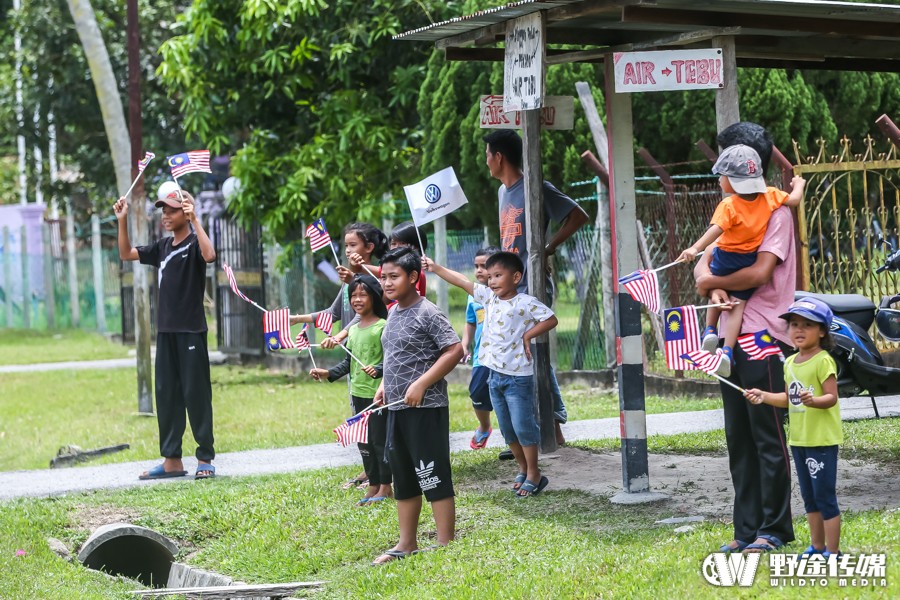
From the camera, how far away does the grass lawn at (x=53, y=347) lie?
74.7ft

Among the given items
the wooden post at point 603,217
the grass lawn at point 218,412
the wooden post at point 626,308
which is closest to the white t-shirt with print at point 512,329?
the wooden post at point 626,308

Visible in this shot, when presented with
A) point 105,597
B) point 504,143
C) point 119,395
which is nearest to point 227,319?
point 119,395

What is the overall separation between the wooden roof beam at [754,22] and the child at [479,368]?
6.32 feet

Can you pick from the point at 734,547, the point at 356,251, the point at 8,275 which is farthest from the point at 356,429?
the point at 8,275

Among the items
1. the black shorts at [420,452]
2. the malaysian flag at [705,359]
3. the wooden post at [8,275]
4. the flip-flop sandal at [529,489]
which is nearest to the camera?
the malaysian flag at [705,359]

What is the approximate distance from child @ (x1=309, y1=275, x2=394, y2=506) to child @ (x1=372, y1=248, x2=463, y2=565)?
0.54 m

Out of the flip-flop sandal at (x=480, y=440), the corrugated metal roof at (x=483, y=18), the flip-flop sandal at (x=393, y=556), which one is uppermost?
the corrugated metal roof at (x=483, y=18)

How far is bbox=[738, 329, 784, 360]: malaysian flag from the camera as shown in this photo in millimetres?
5742

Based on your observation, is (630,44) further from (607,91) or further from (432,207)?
(432,207)

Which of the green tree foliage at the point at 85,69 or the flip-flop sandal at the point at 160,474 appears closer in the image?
the flip-flop sandal at the point at 160,474

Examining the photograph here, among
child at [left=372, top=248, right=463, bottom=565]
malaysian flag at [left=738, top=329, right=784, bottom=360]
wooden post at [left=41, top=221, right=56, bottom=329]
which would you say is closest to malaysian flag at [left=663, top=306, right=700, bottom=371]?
malaysian flag at [left=738, top=329, right=784, bottom=360]

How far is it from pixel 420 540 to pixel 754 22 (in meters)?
3.34

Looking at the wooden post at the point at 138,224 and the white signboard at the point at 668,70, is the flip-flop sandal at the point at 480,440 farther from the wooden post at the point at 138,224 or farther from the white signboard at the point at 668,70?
the wooden post at the point at 138,224

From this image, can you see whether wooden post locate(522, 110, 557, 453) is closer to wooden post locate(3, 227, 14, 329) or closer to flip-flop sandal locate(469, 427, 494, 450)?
flip-flop sandal locate(469, 427, 494, 450)
